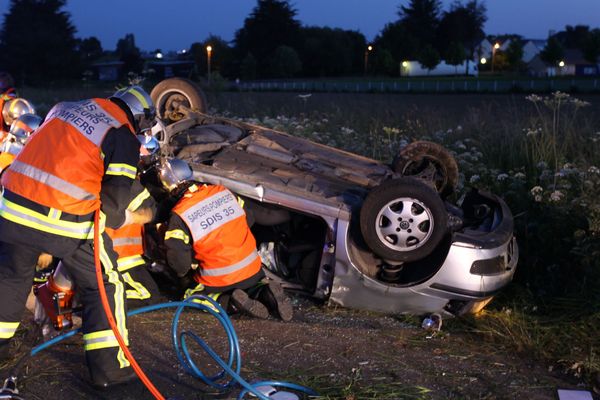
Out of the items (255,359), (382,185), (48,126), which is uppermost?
(48,126)

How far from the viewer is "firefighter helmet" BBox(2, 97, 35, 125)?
6457mm

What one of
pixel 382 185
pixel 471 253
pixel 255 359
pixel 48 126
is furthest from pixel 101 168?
pixel 471 253

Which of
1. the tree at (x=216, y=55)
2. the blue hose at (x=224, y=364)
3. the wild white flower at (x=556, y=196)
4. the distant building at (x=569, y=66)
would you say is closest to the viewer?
the blue hose at (x=224, y=364)

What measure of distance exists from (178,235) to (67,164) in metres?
1.12

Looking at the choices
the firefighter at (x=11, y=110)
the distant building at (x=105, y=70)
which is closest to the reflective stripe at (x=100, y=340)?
the firefighter at (x=11, y=110)

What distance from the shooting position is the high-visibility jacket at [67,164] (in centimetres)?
367

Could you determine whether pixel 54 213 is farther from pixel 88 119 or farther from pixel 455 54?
pixel 455 54

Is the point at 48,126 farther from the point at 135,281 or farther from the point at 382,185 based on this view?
the point at 382,185

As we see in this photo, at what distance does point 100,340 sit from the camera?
3785 millimetres

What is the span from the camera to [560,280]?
522 cm

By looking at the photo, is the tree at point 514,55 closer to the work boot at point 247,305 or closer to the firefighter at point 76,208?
the work boot at point 247,305

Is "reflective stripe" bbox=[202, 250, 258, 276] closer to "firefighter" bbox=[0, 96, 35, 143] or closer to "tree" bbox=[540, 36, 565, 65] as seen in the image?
"firefighter" bbox=[0, 96, 35, 143]

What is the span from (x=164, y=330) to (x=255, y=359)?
2.53ft

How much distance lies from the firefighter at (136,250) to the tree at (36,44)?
51012 mm
